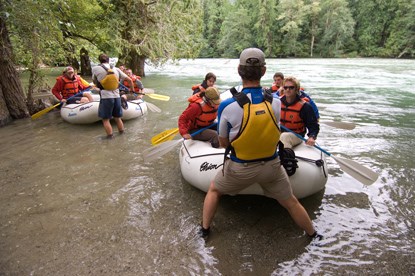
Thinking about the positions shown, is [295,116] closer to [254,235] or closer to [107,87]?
[254,235]

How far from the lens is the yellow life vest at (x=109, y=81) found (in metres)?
4.48

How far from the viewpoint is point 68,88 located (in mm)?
5938

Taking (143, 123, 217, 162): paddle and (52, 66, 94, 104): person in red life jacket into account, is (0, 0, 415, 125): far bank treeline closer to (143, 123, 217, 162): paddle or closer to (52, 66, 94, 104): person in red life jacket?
(52, 66, 94, 104): person in red life jacket

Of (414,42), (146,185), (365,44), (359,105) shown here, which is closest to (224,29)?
(365,44)

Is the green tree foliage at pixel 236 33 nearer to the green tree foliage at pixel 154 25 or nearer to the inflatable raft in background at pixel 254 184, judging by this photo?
the green tree foliage at pixel 154 25

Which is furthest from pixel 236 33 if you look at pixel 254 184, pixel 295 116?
pixel 254 184

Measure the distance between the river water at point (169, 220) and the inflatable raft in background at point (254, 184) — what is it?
0.21 m

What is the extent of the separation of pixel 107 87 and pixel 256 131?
11.2ft

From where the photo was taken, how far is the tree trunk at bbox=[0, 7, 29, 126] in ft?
17.3

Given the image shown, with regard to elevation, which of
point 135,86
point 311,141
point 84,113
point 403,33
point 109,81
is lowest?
point 84,113

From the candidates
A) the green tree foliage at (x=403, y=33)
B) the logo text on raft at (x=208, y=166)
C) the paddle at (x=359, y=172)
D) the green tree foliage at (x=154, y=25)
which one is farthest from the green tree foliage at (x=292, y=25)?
the logo text on raft at (x=208, y=166)

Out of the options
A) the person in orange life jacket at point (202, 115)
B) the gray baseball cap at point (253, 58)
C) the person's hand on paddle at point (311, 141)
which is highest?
the gray baseball cap at point (253, 58)

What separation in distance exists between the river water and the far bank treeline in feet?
7.05

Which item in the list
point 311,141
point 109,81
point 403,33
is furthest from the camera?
point 403,33
